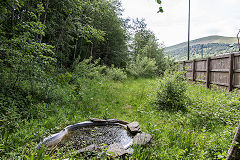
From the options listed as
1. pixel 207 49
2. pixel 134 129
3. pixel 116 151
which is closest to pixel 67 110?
pixel 134 129

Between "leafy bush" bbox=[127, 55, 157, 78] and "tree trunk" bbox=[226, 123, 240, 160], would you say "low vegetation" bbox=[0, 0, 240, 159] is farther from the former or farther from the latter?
"leafy bush" bbox=[127, 55, 157, 78]

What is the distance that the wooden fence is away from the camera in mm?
4918

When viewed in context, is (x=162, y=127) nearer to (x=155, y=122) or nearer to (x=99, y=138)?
(x=155, y=122)

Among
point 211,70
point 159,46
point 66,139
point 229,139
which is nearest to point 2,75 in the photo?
point 66,139

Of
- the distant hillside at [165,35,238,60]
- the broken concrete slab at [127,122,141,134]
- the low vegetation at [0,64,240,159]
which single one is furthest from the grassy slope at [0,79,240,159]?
the distant hillside at [165,35,238,60]

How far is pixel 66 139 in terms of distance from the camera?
7.97 ft

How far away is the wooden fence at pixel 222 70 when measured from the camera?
4.92 metres

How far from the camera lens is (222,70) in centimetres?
558

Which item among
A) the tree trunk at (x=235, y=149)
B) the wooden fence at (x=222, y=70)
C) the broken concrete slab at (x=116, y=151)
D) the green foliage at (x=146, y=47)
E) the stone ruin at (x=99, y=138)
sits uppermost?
the green foliage at (x=146, y=47)

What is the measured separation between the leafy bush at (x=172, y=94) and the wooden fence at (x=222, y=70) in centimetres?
61

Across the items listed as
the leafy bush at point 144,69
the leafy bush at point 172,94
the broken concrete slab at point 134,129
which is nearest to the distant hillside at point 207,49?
the leafy bush at point 172,94

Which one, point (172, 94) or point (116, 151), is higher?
point (172, 94)

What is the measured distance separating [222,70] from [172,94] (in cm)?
320

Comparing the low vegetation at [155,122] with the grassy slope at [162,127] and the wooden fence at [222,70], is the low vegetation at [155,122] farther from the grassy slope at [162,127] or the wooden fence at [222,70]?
the wooden fence at [222,70]
